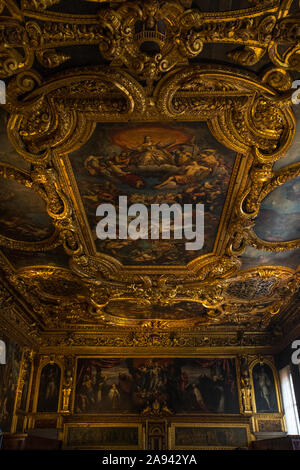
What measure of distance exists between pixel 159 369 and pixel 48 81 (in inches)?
552

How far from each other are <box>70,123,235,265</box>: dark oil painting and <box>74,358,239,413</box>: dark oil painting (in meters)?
9.69

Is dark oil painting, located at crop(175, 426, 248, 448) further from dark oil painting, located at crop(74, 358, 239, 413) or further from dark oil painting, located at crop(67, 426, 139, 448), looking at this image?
dark oil painting, located at crop(67, 426, 139, 448)

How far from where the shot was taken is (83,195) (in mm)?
8047

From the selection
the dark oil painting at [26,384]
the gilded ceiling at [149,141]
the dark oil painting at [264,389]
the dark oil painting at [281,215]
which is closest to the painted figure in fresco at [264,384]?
the dark oil painting at [264,389]

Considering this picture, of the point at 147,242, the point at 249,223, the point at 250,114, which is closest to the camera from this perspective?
the point at 250,114

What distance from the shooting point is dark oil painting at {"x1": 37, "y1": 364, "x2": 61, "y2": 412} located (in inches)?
615

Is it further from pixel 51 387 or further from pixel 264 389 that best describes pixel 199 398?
pixel 51 387

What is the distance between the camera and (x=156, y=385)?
53.1 ft

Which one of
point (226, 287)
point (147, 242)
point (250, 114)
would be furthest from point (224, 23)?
point (226, 287)

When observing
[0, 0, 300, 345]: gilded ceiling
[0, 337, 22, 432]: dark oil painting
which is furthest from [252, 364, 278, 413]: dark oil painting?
[0, 337, 22, 432]: dark oil painting

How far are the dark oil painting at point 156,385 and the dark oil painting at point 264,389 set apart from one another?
3.02 feet

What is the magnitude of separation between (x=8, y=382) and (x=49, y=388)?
10.1 ft

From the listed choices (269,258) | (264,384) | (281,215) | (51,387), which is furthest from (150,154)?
(264,384)
